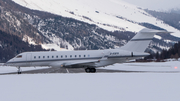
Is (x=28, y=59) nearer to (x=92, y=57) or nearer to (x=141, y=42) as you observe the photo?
(x=92, y=57)

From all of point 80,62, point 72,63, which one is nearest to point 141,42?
point 80,62

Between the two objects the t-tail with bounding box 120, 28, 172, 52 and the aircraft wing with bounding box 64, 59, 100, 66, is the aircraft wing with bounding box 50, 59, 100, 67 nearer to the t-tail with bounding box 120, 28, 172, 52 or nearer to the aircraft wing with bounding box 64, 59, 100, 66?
the aircraft wing with bounding box 64, 59, 100, 66

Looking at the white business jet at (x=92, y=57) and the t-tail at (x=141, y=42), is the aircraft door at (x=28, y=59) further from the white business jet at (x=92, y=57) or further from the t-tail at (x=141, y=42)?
the t-tail at (x=141, y=42)

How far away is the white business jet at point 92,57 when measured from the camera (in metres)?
34.0

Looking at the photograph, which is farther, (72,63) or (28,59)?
(28,59)

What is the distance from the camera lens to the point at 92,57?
3488 centimetres

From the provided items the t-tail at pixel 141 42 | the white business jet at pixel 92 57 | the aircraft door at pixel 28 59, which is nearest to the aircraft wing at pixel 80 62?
the white business jet at pixel 92 57

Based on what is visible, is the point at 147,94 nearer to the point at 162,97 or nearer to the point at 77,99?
the point at 162,97

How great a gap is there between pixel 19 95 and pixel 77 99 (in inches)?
141

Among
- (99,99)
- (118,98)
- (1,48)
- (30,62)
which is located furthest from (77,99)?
(1,48)

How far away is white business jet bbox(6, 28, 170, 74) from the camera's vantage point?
3403 cm

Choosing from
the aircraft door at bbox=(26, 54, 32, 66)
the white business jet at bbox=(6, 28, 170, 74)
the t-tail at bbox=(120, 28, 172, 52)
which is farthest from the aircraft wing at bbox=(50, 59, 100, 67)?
the t-tail at bbox=(120, 28, 172, 52)

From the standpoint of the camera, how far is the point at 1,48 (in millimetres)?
174500

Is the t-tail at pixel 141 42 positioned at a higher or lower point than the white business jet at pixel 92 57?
higher
